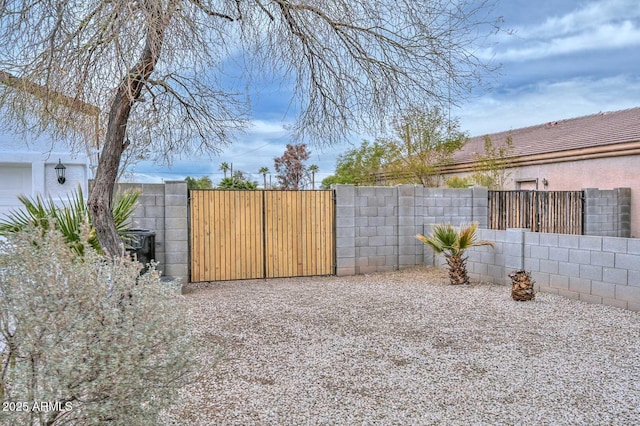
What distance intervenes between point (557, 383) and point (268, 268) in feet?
18.9

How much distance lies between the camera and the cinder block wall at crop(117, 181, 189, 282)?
742 centimetres

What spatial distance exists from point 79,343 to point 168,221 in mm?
6115

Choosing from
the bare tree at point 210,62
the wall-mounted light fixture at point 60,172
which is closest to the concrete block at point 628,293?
the bare tree at point 210,62

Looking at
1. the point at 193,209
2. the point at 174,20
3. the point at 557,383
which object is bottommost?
the point at 557,383

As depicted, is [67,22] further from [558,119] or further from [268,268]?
[558,119]

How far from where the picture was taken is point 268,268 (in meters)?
8.35

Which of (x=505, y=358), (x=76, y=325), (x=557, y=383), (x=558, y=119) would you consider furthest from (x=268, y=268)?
(x=558, y=119)

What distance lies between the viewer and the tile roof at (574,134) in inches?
476

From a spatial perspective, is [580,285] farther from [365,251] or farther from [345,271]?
[345,271]

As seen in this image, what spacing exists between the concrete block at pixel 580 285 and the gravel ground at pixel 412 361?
26 cm

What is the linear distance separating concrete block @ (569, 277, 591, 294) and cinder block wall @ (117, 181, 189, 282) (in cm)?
618

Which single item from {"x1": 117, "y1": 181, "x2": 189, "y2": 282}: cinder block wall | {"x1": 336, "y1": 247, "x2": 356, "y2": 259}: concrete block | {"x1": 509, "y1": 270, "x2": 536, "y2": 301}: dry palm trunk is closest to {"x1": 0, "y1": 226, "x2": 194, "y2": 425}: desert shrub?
{"x1": 509, "y1": 270, "x2": 536, "y2": 301}: dry palm trunk

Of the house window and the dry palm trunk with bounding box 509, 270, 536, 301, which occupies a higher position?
the house window

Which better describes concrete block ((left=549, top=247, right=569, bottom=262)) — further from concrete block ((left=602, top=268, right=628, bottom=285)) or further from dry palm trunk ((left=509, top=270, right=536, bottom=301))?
dry palm trunk ((left=509, top=270, right=536, bottom=301))
